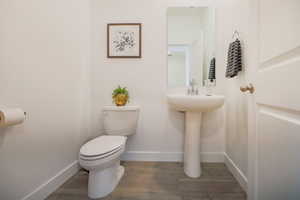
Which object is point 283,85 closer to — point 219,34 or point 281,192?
point 281,192

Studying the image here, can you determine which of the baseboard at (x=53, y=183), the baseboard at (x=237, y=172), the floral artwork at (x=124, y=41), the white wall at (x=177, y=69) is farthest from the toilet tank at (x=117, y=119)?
the baseboard at (x=237, y=172)

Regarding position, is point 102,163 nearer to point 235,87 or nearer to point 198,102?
point 198,102

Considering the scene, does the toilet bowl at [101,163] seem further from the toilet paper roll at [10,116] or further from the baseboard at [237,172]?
the baseboard at [237,172]

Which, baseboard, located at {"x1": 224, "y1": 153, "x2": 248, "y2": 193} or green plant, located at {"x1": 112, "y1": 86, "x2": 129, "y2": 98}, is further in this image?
green plant, located at {"x1": 112, "y1": 86, "x2": 129, "y2": 98}

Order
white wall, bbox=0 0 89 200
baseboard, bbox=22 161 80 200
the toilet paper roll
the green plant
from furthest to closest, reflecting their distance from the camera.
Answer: the green plant, baseboard, bbox=22 161 80 200, white wall, bbox=0 0 89 200, the toilet paper roll

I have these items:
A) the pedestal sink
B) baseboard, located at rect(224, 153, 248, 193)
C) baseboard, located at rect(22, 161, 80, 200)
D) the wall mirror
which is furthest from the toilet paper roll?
baseboard, located at rect(224, 153, 248, 193)

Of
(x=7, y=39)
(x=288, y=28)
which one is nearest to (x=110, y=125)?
(x=7, y=39)

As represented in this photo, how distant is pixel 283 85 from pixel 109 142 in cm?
123

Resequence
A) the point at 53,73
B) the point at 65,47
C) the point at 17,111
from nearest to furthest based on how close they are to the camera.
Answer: the point at 17,111, the point at 53,73, the point at 65,47

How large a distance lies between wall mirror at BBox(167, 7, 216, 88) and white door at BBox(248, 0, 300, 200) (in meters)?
1.03

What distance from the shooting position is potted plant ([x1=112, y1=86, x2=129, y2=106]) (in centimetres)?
177

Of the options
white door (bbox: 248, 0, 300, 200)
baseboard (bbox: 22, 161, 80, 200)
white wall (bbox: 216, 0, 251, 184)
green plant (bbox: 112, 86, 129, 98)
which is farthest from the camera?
green plant (bbox: 112, 86, 129, 98)

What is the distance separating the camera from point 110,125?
66.5 inches

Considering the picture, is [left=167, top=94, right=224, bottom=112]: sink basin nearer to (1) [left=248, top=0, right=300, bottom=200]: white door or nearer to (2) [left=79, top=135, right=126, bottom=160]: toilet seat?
(1) [left=248, top=0, right=300, bottom=200]: white door
